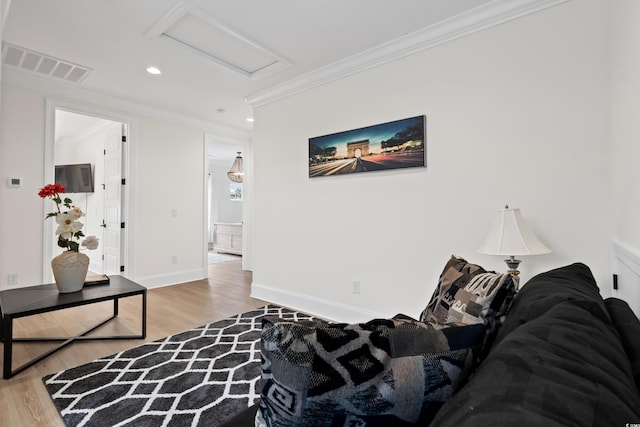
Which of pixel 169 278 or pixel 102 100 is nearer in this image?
pixel 102 100

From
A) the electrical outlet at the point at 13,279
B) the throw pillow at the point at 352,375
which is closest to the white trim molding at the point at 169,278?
the electrical outlet at the point at 13,279

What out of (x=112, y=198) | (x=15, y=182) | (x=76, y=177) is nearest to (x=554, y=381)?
(x=15, y=182)

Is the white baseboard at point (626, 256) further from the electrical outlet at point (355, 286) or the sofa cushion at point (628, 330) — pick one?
the electrical outlet at point (355, 286)

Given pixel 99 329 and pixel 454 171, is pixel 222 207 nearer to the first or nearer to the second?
pixel 99 329

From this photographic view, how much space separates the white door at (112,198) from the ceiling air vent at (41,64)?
1062mm

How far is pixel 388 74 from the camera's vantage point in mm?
2822

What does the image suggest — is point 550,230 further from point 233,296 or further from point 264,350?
point 233,296

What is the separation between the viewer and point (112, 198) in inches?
186

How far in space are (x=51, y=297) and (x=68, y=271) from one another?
0.71ft

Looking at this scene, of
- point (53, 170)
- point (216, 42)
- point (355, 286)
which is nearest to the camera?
Answer: point (216, 42)

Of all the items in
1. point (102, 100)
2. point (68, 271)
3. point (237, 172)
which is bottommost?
point (68, 271)

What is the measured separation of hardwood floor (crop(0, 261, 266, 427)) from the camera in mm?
1765

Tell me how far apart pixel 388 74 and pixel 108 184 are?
455 centimetres

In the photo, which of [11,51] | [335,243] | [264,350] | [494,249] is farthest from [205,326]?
[11,51]
